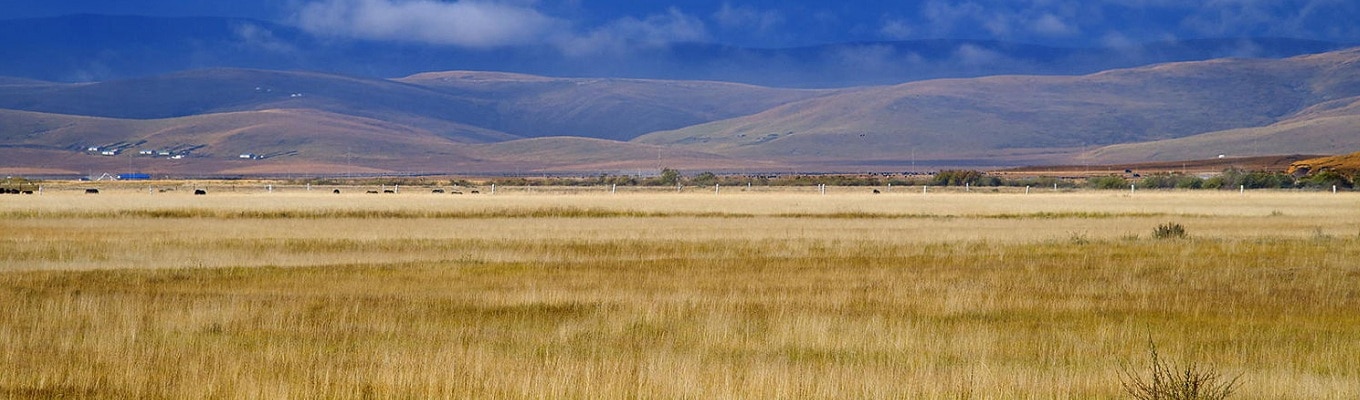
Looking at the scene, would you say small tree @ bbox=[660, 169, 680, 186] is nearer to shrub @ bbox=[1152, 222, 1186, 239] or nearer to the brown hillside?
the brown hillside

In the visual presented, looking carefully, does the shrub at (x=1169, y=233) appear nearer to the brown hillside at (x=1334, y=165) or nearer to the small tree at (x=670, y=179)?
the small tree at (x=670, y=179)

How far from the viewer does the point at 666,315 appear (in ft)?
54.1

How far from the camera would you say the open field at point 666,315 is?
39.1ft

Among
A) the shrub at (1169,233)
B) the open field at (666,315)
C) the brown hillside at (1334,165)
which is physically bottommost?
the open field at (666,315)

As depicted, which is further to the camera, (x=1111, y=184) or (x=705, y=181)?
(x=705, y=181)

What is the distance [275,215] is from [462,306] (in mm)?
34981

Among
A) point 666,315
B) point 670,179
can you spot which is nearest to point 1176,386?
point 666,315

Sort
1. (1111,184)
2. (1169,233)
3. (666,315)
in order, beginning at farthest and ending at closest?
(1111,184) → (1169,233) → (666,315)

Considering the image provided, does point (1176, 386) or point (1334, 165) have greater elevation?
point (1334, 165)

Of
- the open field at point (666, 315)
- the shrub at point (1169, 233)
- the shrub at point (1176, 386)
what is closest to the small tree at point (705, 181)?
the shrub at point (1169, 233)

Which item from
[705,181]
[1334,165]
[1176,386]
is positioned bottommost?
[705,181]

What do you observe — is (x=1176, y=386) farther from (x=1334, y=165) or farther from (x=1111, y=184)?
(x=1334, y=165)

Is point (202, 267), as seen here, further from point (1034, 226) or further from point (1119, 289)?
point (1034, 226)

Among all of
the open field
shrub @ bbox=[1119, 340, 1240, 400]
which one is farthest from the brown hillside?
shrub @ bbox=[1119, 340, 1240, 400]
